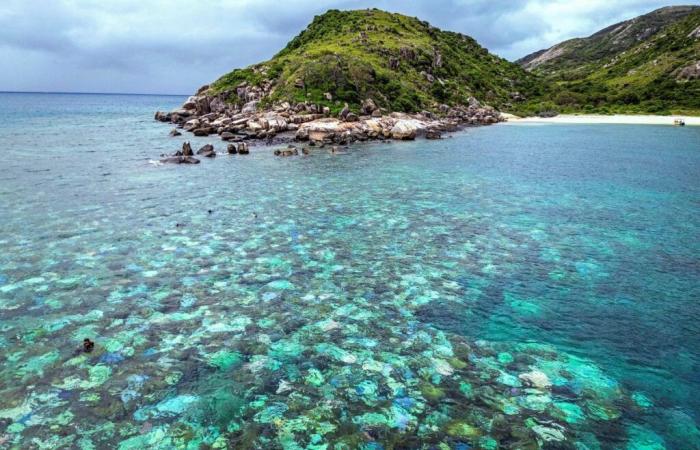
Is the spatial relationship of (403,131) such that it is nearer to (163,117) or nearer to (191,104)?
(191,104)

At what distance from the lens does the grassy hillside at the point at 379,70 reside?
95625mm

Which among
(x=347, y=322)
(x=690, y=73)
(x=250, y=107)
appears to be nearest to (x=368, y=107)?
(x=250, y=107)

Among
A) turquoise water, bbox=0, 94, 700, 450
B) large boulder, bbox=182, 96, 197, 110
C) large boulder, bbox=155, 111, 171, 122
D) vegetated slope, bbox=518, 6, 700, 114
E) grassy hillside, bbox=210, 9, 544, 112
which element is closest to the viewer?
turquoise water, bbox=0, 94, 700, 450

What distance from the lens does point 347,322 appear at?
13219 mm

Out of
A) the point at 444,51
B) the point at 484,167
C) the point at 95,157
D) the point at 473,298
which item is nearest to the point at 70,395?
the point at 473,298

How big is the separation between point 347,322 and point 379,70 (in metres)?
106

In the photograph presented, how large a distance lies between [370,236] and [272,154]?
115 feet

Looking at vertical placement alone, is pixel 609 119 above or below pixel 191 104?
above

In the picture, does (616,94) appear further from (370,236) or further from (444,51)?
(370,236)

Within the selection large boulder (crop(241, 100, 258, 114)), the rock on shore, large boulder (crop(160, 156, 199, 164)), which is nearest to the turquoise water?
large boulder (crop(160, 156, 199, 164))

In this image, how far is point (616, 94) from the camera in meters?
156

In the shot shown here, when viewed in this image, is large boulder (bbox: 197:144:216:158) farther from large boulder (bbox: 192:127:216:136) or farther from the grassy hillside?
the grassy hillside

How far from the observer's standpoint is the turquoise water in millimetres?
8961

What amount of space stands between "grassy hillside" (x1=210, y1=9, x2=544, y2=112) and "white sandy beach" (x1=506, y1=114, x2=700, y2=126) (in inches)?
700
